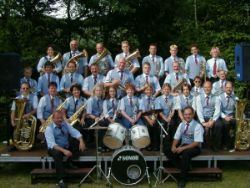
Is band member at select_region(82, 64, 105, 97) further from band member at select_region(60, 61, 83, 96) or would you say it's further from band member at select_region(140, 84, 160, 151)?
band member at select_region(140, 84, 160, 151)

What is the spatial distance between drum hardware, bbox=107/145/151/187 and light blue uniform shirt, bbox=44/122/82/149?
0.85 metres

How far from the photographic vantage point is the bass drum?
323 inches

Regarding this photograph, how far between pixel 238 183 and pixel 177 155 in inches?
44.7

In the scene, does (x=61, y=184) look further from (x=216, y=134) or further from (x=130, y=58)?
(x=130, y=58)

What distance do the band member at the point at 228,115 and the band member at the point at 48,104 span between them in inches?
128

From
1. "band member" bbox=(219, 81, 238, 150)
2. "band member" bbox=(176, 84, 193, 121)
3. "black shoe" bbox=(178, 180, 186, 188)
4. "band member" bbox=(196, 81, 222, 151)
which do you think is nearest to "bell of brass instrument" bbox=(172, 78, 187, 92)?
"band member" bbox=(176, 84, 193, 121)

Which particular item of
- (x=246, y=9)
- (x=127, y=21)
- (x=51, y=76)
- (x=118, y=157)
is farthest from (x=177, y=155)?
(x=246, y=9)

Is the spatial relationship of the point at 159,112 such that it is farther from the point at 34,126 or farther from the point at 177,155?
the point at 34,126

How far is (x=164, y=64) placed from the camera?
1123cm

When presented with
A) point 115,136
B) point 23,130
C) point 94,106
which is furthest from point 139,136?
point 23,130

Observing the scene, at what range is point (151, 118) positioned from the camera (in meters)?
9.49

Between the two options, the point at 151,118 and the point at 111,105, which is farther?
the point at 111,105

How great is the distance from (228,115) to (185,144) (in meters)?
1.42

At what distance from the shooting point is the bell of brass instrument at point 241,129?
9.26 meters
